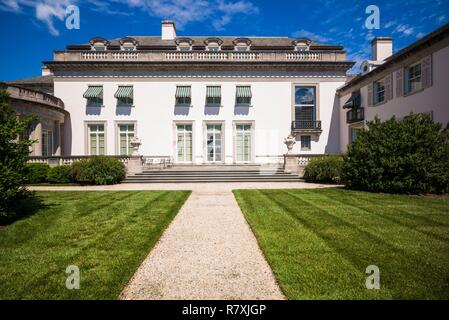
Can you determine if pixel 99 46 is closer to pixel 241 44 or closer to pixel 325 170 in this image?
pixel 241 44

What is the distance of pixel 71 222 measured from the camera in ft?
20.9

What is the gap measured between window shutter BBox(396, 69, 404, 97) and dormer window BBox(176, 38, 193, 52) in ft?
58.2

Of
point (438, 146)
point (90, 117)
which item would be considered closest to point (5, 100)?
point (438, 146)

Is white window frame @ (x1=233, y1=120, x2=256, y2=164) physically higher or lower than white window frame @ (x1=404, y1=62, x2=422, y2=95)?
lower

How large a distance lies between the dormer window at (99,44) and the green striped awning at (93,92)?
4.69 m

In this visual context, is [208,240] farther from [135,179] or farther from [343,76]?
[343,76]

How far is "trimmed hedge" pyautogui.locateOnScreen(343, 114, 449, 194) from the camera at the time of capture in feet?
33.4

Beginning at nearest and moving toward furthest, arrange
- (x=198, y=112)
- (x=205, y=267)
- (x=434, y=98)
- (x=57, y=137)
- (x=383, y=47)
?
(x=205, y=267) → (x=434, y=98) → (x=57, y=137) → (x=383, y=47) → (x=198, y=112)

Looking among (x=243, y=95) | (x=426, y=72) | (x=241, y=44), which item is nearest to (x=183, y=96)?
(x=243, y=95)

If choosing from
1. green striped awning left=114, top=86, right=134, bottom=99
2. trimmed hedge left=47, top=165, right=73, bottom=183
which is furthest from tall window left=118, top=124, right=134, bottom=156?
trimmed hedge left=47, top=165, right=73, bottom=183

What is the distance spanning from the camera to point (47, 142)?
1961 cm

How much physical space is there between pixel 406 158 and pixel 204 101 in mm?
16217

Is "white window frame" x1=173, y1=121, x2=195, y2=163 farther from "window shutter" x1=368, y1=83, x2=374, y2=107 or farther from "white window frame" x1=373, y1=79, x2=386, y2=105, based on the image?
"white window frame" x1=373, y1=79, x2=386, y2=105
